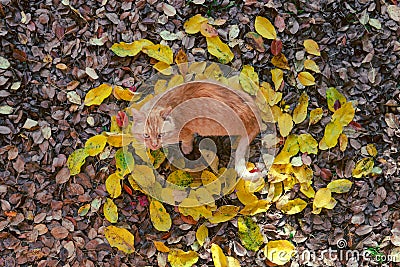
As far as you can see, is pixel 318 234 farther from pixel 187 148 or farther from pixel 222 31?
pixel 222 31

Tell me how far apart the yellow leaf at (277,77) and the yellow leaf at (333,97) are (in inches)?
6.0

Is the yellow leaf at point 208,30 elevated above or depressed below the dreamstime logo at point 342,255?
above

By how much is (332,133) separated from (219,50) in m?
0.44

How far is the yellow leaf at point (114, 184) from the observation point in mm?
1631

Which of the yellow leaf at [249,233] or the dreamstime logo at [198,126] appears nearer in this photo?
the dreamstime logo at [198,126]

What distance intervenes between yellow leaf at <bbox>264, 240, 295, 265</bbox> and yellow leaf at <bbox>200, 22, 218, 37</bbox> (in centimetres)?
67

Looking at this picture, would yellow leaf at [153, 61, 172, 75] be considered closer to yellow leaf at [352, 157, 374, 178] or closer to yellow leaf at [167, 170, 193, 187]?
yellow leaf at [167, 170, 193, 187]

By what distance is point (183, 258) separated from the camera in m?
1.64

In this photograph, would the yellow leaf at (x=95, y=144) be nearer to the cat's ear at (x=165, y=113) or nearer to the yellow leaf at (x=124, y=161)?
the yellow leaf at (x=124, y=161)

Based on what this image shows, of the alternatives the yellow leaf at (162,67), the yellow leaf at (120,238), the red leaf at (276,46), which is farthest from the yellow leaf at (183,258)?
the red leaf at (276,46)

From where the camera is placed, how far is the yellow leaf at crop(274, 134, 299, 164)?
162 cm

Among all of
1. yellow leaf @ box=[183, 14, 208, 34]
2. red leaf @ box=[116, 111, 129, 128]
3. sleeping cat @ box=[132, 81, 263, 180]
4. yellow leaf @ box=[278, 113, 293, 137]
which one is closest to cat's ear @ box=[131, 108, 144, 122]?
sleeping cat @ box=[132, 81, 263, 180]

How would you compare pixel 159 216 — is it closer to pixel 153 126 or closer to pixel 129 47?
pixel 153 126

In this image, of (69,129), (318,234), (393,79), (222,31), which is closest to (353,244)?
(318,234)
